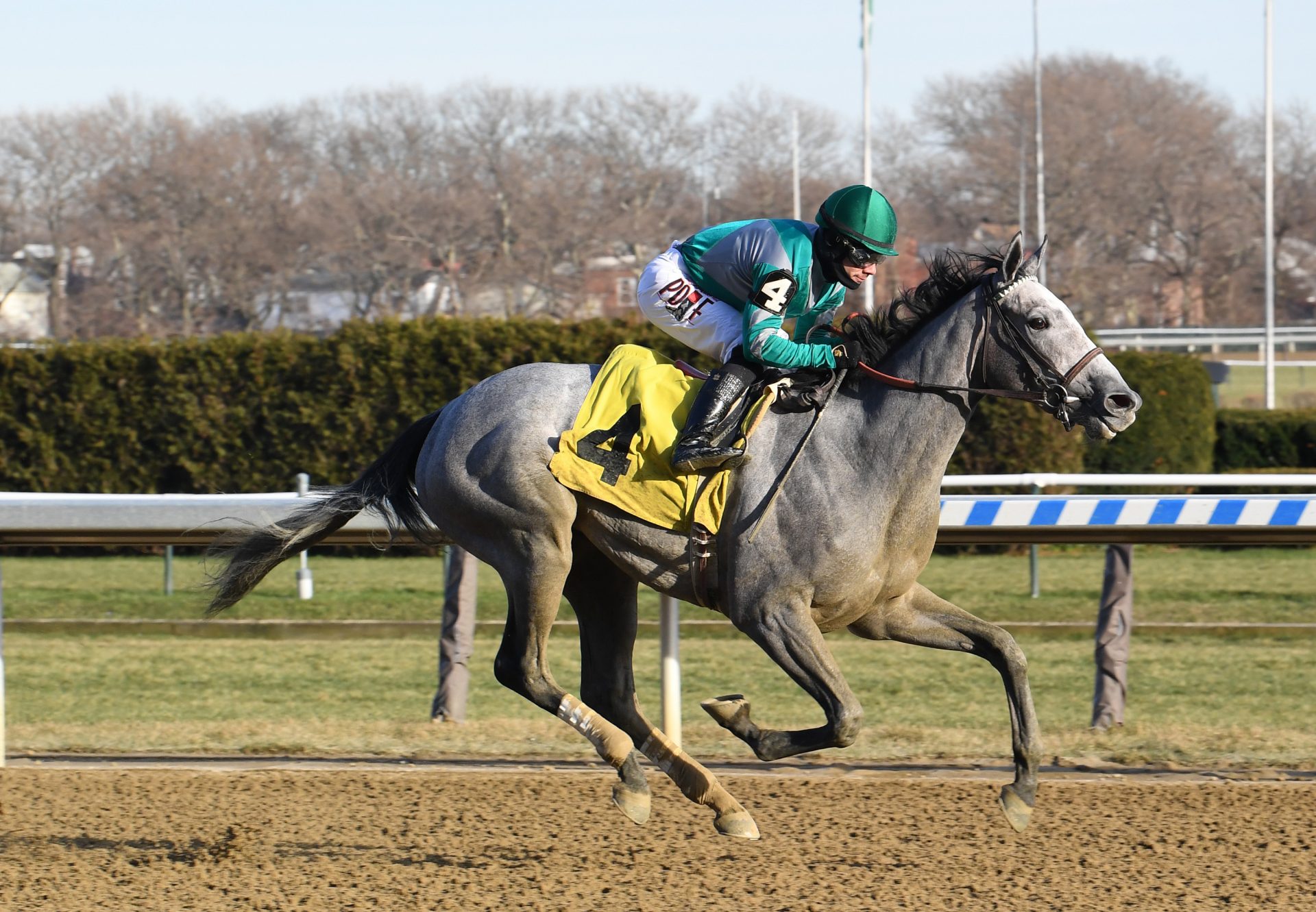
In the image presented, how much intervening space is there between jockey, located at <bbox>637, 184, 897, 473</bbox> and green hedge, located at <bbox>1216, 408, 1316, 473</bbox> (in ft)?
44.9

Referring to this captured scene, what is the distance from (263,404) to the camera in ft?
44.0

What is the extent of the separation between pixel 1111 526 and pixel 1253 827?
149 centimetres

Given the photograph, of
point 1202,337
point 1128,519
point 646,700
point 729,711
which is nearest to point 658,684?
point 646,700

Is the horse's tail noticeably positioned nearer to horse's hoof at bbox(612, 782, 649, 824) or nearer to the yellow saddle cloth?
the yellow saddle cloth

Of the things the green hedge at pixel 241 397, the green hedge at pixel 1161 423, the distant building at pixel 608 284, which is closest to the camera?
the green hedge at pixel 241 397

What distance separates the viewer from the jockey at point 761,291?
4098 mm

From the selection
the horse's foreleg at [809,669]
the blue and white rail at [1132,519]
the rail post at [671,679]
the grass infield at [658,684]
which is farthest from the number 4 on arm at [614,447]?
the grass infield at [658,684]

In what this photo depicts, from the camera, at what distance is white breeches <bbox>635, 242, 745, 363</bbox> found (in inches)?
173

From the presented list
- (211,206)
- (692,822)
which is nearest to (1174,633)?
(692,822)

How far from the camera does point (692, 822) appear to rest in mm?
4750

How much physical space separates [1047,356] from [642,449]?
1.15 metres

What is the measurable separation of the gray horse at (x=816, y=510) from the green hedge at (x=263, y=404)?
824 cm

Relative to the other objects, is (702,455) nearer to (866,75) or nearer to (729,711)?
(729,711)

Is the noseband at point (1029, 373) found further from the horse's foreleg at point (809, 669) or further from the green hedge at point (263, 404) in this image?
the green hedge at point (263, 404)
